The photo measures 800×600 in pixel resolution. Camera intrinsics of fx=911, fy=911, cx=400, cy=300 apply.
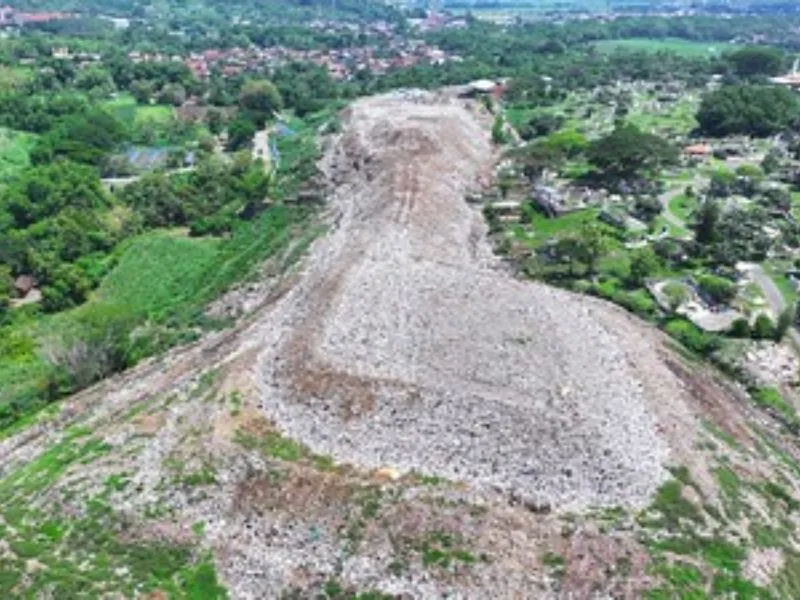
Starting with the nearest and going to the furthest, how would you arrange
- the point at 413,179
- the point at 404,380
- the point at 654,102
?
the point at 404,380, the point at 413,179, the point at 654,102

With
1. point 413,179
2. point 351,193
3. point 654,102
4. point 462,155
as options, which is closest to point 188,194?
point 351,193

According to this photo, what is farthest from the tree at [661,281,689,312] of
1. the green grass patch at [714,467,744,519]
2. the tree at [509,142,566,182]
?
the tree at [509,142,566,182]

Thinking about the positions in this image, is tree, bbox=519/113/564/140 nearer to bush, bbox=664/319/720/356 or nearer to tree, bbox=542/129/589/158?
tree, bbox=542/129/589/158

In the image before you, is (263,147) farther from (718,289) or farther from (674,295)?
(718,289)

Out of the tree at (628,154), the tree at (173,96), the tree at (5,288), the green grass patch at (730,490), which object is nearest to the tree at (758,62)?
the tree at (628,154)

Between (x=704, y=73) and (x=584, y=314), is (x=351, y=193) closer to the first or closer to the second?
(x=584, y=314)

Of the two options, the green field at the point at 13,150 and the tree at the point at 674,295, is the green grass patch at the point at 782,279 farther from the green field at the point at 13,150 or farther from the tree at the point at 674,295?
the green field at the point at 13,150
